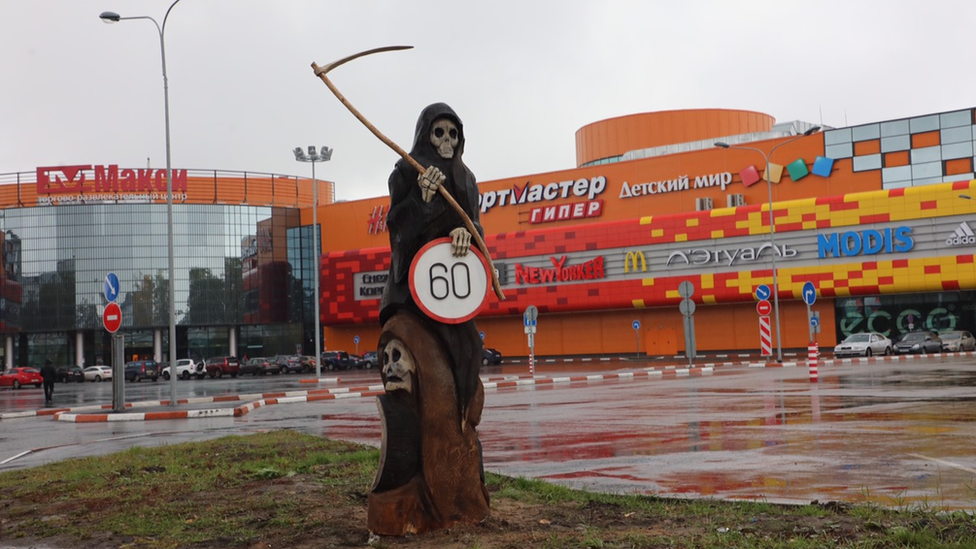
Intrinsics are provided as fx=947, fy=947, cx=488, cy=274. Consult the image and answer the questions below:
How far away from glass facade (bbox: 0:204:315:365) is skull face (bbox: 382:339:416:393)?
74.7 metres

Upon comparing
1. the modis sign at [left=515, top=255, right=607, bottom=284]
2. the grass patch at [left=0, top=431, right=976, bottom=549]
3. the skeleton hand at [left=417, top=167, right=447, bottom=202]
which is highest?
the modis sign at [left=515, top=255, right=607, bottom=284]

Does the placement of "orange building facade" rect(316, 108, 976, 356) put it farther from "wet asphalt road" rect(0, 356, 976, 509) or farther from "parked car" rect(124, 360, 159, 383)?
"wet asphalt road" rect(0, 356, 976, 509)

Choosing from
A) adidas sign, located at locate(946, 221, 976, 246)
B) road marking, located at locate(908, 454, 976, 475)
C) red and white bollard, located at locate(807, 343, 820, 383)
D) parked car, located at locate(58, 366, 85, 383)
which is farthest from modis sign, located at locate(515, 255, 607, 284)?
road marking, located at locate(908, 454, 976, 475)

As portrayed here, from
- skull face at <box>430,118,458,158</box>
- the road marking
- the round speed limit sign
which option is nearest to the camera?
the round speed limit sign

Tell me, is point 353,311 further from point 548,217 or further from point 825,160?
point 825,160

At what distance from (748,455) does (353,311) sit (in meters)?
60.2

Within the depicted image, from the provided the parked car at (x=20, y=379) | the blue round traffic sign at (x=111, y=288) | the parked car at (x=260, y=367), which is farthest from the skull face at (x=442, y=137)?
the parked car at (x=20, y=379)

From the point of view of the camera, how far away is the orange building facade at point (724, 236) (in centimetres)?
4666

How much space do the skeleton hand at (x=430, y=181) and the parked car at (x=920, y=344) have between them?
42.0 metres

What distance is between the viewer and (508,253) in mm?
60531

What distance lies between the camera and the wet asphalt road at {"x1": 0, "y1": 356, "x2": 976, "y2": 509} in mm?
7234

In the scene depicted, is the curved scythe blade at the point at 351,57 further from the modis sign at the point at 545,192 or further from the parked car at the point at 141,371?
the parked car at the point at 141,371

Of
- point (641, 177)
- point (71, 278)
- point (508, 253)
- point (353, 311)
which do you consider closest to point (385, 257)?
point (353, 311)

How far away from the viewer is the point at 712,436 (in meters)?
11.1
